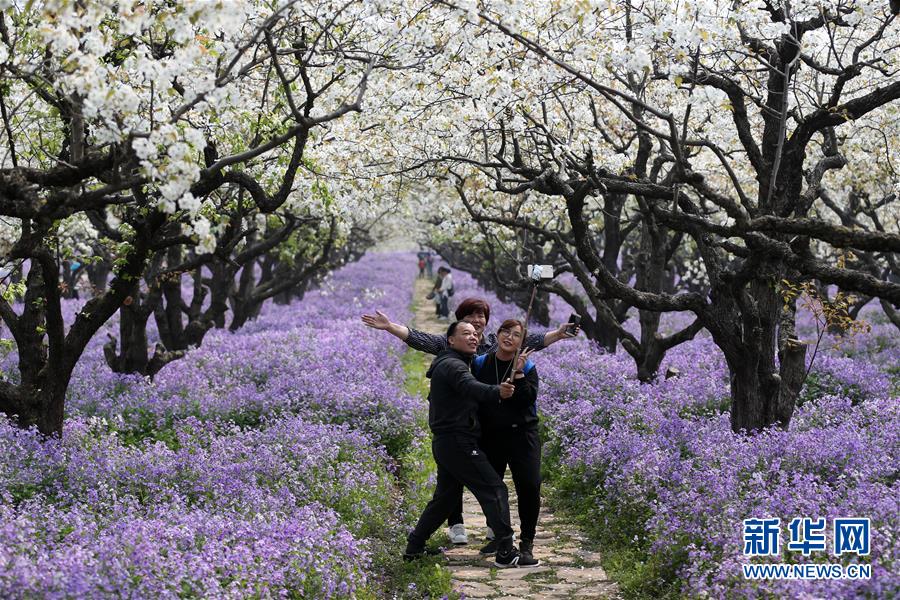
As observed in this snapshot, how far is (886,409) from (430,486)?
19.2 ft

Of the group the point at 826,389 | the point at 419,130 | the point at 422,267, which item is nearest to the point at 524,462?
the point at 419,130

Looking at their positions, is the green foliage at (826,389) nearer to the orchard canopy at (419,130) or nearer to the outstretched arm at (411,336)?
the orchard canopy at (419,130)

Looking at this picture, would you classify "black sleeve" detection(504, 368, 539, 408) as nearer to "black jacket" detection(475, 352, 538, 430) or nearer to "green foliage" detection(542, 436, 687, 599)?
"black jacket" detection(475, 352, 538, 430)

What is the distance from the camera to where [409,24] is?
9.31 metres

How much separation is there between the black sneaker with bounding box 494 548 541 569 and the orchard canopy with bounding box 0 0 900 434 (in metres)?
3.09

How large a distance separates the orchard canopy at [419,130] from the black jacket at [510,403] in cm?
197

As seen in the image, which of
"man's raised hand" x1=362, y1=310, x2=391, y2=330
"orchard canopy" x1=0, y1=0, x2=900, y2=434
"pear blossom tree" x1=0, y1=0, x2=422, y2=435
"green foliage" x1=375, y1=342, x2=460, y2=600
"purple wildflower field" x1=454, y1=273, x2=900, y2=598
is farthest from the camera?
"man's raised hand" x1=362, y1=310, x2=391, y2=330

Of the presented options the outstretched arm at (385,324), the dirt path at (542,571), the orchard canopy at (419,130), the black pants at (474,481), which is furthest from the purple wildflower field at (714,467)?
the outstretched arm at (385,324)

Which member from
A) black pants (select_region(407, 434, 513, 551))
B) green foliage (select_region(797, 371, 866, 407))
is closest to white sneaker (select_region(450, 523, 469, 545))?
black pants (select_region(407, 434, 513, 551))

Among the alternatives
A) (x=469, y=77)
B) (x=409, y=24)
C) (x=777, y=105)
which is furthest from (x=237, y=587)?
(x=777, y=105)

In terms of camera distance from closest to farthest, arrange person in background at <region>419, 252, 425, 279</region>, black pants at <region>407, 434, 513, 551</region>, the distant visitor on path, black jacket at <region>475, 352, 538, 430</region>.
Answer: black pants at <region>407, 434, 513, 551</region>, black jacket at <region>475, 352, 538, 430</region>, the distant visitor on path, person in background at <region>419, 252, 425, 279</region>

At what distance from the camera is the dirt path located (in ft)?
28.2

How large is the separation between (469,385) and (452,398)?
46 cm

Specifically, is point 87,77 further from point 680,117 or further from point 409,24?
point 680,117
